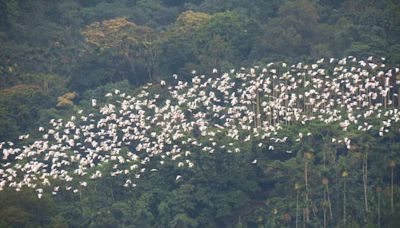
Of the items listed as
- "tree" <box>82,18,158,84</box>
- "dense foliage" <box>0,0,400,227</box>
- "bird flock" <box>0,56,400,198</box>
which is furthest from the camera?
"tree" <box>82,18,158,84</box>

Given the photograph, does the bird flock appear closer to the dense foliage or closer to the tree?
the dense foliage

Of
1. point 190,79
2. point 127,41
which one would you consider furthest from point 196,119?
point 127,41

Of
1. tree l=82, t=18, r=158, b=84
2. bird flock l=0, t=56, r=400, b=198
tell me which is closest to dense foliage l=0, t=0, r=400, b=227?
tree l=82, t=18, r=158, b=84

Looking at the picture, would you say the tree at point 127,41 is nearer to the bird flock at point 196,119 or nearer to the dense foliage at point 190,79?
the dense foliage at point 190,79

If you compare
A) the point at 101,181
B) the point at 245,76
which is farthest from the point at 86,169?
the point at 245,76

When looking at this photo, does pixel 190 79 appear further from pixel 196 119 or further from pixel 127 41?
pixel 127 41

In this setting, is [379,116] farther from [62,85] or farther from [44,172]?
[62,85]
